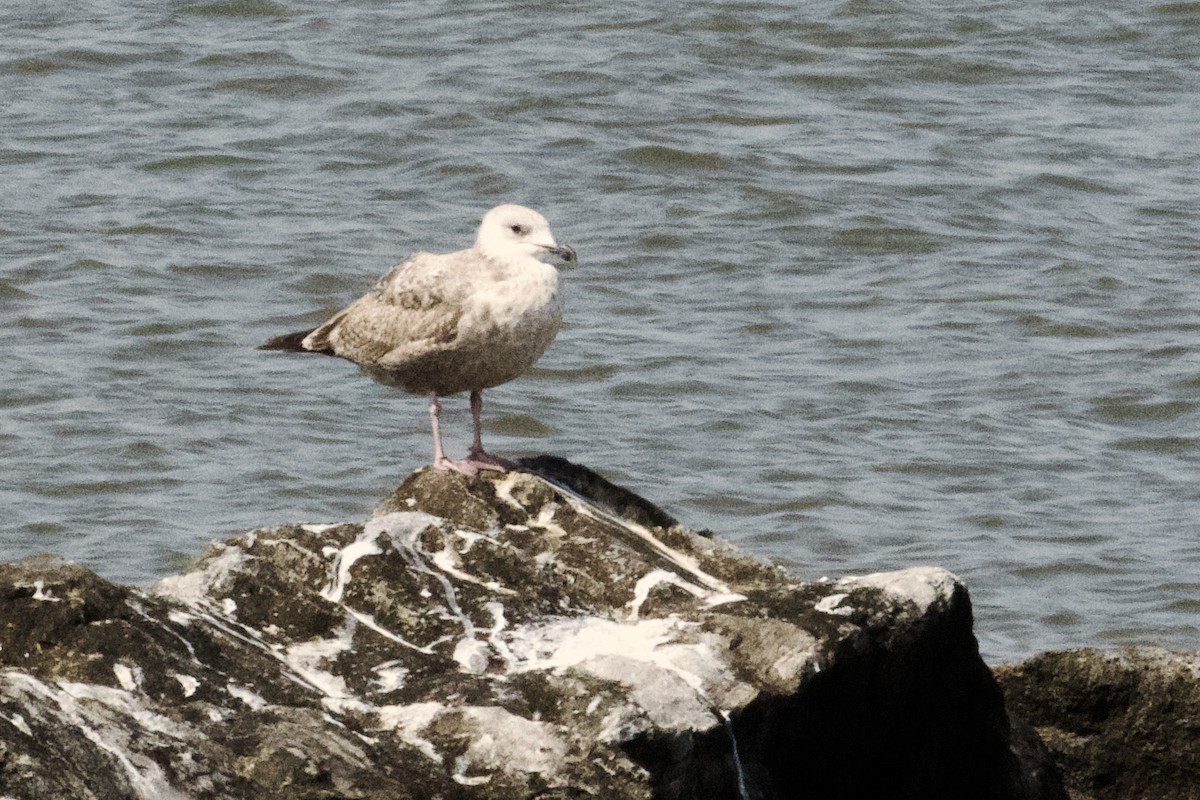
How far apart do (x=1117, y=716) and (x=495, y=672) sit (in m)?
2.36

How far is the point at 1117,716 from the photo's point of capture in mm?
6598

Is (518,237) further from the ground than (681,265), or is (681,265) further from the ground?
(518,237)

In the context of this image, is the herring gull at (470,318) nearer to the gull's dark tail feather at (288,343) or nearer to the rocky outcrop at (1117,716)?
the gull's dark tail feather at (288,343)

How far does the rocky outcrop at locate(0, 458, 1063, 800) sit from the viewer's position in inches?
177

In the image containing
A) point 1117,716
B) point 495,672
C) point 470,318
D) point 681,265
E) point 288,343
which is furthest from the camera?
point 681,265

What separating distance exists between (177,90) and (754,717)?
565 inches

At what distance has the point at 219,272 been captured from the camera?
14.6 metres

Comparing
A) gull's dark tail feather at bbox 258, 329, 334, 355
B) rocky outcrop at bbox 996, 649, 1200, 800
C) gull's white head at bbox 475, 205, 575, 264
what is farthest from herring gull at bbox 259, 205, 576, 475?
rocky outcrop at bbox 996, 649, 1200, 800

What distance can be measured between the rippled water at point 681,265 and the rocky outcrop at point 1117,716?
2.69 m

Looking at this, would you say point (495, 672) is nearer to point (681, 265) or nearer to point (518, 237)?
point (518, 237)

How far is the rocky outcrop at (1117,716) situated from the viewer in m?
6.56

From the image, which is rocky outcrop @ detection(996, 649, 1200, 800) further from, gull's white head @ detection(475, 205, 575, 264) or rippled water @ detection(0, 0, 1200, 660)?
rippled water @ detection(0, 0, 1200, 660)

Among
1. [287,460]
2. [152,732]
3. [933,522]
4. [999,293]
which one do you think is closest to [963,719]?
[152,732]

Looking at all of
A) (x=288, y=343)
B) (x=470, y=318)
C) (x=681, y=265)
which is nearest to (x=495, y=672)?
(x=470, y=318)
